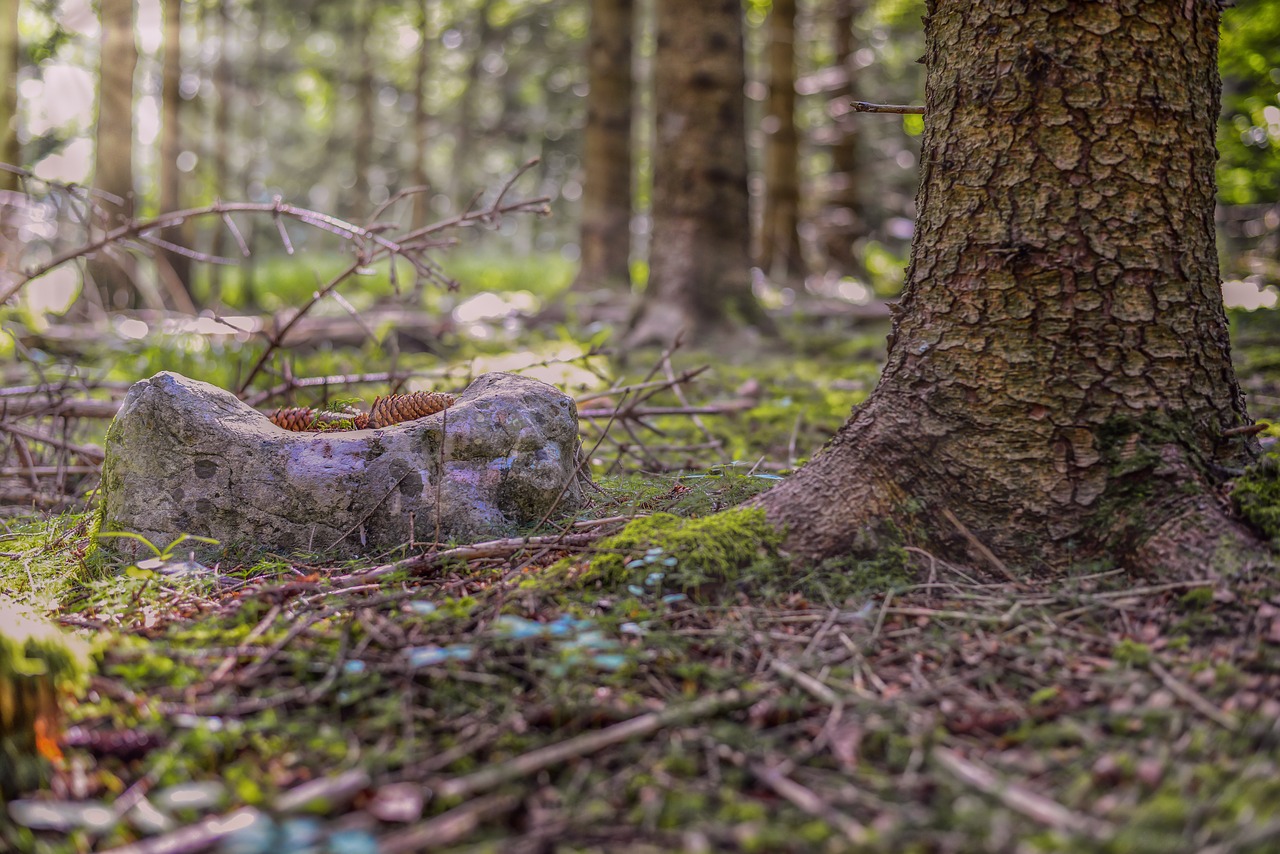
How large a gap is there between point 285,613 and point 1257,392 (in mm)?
4860

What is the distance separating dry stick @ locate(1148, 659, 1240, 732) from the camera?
62.3 inches

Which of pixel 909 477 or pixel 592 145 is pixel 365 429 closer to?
pixel 909 477

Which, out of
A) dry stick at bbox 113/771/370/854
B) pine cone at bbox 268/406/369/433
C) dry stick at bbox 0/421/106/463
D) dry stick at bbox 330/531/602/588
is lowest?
dry stick at bbox 113/771/370/854

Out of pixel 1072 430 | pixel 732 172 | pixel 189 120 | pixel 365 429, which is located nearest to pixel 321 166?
pixel 189 120

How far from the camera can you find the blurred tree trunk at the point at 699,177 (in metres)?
6.53

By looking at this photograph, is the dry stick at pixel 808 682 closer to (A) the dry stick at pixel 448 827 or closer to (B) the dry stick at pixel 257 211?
(A) the dry stick at pixel 448 827

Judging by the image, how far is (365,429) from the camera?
291 centimetres

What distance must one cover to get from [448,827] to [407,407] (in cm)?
185

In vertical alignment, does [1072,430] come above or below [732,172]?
below

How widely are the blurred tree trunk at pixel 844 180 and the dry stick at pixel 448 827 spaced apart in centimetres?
1094

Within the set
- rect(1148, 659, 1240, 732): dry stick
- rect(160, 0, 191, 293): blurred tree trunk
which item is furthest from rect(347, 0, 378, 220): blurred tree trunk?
rect(1148, 659, 1240, 732): dry stick

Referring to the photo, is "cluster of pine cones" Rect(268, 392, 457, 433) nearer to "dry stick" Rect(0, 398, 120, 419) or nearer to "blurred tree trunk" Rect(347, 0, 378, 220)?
"dry stick" Rect(0, 398, 120, 419)

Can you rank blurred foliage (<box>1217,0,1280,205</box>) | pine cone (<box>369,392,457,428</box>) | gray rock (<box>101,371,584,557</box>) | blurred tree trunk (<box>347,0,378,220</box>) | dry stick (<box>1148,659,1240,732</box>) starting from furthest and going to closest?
blurred tree trunk (<box>347,0,378,220</box>)
blurred foliage (<box>1217,0,1280,205</box>)
pine cone (<box>369,392,457,428</box>)
gray rock (<box>101,371,584,557</box>)
dry stick (<box>1148,659,1240,732</box>)

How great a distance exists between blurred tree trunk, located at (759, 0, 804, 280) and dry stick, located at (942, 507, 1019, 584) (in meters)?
8.45
